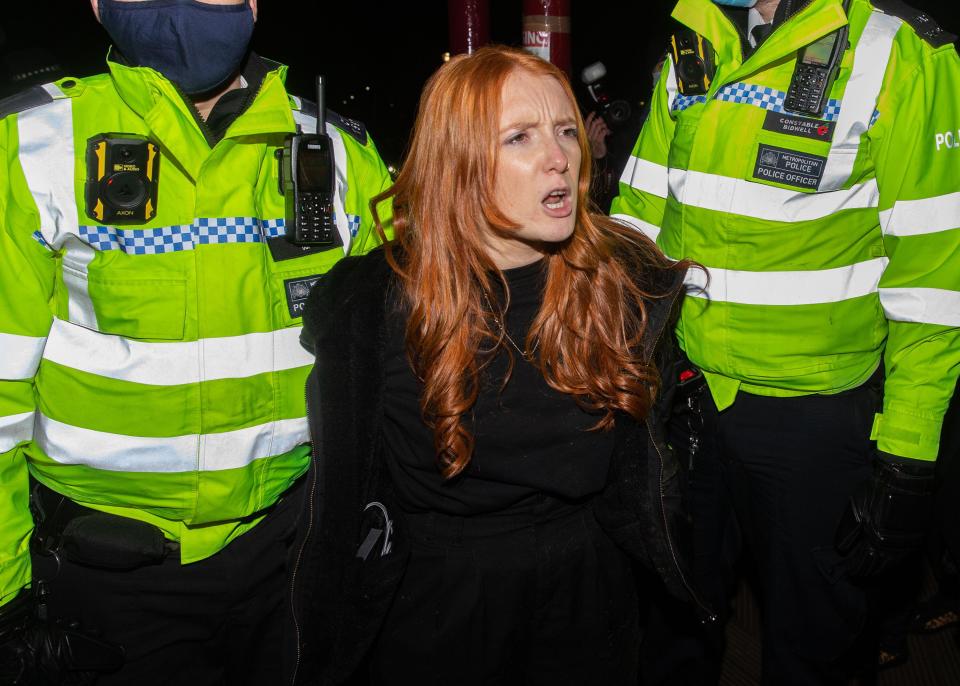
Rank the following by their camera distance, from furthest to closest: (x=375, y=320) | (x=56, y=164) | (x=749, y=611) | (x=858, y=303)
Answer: (x=749, y=611), (x=858, y=303), (x=375, y=320), (x=56, y=164)

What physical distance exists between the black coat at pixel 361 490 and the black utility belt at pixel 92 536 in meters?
0.31

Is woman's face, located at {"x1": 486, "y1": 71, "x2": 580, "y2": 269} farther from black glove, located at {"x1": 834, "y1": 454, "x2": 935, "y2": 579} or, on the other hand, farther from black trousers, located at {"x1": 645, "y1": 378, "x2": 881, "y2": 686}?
black glove, located at {"x1": 834, "y1": 454, "x2": 935, "y2": 579}

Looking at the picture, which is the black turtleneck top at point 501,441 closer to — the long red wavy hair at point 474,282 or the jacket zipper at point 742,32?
the long red wavy hair at point 474,282

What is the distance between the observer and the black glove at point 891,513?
1827 mm

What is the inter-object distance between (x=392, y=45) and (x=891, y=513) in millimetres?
9176

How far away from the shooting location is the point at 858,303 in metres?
1.92

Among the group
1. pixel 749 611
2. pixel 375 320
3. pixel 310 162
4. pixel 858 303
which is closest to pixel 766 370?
pixel 858 303

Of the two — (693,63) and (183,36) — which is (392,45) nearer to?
(693,63)

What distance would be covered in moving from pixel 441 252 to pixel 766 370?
3.02 ft

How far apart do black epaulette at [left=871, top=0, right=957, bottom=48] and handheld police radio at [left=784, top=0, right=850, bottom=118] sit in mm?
105

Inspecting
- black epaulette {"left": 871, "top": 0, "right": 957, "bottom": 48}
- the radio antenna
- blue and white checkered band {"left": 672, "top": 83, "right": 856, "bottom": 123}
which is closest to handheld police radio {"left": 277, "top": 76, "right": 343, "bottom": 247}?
the radio antenna

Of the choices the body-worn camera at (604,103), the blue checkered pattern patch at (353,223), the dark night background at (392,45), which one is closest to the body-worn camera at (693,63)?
the blue checkered pattern patch at (353,223)

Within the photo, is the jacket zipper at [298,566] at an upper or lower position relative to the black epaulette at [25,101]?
lower

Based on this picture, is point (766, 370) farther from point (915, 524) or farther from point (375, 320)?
point (375, 320)
